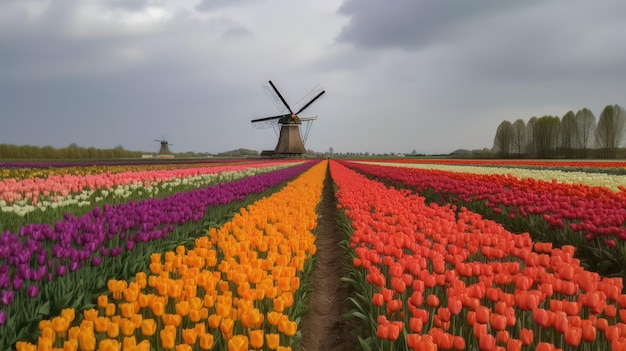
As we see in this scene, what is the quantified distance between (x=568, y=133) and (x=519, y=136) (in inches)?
330

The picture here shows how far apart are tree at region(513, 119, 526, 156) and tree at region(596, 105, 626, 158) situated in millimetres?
11722

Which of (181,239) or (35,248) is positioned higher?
(35,248)

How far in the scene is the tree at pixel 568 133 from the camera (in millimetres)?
61375

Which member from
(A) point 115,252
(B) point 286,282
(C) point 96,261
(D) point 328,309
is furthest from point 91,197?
(B) point 286,282

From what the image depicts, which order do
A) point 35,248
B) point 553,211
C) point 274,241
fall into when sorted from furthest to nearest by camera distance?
point 553,211 → point 274,241 → point 35,248

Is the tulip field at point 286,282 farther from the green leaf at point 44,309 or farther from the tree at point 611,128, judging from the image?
the tree at point 611,128

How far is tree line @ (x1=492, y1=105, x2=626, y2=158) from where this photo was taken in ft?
191

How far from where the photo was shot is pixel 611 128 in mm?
58219

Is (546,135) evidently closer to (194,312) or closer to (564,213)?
(564,213)

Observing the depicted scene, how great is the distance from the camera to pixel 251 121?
64.9 m

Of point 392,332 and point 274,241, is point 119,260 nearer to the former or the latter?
point 274,241

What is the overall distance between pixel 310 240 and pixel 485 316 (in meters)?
3.10

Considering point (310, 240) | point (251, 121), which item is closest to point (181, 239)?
point (310, 240)

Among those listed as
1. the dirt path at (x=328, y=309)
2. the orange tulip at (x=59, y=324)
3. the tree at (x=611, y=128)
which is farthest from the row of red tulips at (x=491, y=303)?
the tree at (x=611, y=128)
